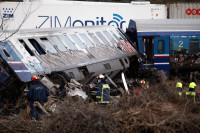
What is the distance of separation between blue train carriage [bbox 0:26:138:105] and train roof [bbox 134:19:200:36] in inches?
40.9

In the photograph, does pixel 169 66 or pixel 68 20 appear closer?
pixel 169 66

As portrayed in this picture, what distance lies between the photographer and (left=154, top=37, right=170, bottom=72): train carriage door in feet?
63.5

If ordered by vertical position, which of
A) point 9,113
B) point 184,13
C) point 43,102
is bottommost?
point 184,13

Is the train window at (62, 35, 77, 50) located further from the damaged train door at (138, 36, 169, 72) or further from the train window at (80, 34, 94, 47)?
the damaged train door at (138, 36, 169, 72)

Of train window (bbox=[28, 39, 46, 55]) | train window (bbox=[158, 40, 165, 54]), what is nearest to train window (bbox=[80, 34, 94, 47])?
train window (bbox=[28, 39, 46, 55])

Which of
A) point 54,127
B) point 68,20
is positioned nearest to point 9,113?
point 54,127

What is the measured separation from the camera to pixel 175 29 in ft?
65.2

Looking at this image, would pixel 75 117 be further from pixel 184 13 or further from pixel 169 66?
pixel 184 13

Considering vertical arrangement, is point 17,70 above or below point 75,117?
below

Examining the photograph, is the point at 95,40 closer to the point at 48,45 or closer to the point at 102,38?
the point at 102,38

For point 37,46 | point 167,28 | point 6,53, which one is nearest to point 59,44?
point 37,46

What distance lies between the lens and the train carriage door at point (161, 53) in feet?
63.5

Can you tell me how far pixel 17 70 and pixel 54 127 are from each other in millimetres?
4930

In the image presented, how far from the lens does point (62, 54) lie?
51.1 ft
